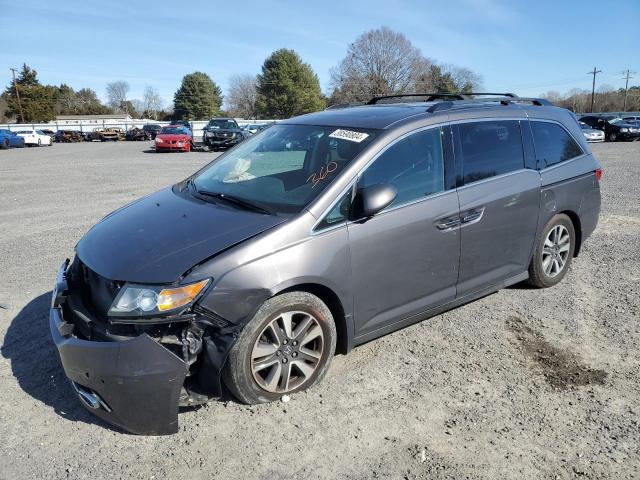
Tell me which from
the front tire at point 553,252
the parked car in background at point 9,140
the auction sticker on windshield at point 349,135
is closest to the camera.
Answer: the auction sticker on windshield at point 349,135

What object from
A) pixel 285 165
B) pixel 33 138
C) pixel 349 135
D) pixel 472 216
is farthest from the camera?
pixel 33 138

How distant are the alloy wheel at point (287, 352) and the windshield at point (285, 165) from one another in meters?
0.72

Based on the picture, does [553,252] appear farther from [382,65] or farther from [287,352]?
[382,65]

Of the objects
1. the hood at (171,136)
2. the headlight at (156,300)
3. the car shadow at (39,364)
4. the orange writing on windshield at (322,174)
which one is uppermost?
the orange writing on windshield at (322,174)

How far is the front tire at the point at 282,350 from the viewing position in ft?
9.56

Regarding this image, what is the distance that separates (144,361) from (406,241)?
6.02ft

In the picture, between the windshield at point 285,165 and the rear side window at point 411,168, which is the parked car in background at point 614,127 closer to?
the rear side window at point 411,168

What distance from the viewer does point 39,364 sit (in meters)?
3.61

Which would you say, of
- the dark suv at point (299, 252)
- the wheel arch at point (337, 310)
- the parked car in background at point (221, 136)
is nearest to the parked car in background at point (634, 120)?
the parked car in background at point (221, 136)

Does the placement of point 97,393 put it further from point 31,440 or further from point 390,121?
point 390,121

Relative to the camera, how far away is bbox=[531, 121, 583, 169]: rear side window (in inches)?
181

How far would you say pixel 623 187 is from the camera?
1103 centimetres

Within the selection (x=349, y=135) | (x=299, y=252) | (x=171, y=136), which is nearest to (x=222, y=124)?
(x=171, y=136)

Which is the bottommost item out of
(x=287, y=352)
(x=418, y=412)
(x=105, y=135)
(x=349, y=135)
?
(x=418, y=412)
